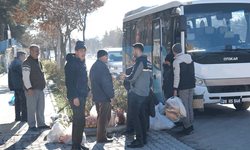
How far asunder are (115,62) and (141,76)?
15.0 m

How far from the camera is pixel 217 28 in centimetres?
841

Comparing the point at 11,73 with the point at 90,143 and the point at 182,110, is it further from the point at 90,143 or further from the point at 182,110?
the point at 182,110

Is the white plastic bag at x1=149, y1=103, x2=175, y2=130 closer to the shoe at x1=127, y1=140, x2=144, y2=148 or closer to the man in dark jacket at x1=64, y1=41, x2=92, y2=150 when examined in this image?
the shoe at x1=127, y1=140, x2=144, y2=148

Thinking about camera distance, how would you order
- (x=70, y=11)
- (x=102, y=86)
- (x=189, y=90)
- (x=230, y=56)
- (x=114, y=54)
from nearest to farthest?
(x=102, y=86), (x=189, y=90), (x=230, y=56), (x=70, y=11), (x=114, y=54)

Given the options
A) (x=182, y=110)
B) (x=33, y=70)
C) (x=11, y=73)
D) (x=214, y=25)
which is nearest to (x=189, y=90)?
(x=182, y=110)

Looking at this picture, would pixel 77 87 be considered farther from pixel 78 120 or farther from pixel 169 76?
pixel 169 76

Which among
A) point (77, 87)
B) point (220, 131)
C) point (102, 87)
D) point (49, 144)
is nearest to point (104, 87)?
point (102, 87)

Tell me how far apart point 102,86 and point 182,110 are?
194 centimetres

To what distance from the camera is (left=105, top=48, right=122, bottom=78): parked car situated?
2019cm

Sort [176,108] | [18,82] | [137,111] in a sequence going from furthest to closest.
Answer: [18,82]
[176,108]
[137,111]

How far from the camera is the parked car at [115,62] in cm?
2019

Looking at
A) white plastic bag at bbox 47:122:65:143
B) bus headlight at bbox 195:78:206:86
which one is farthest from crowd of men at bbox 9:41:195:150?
bus headlight at bbox 195:78:206:86

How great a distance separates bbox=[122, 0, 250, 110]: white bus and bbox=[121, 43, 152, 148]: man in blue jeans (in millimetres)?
2238

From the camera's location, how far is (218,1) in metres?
8.50
